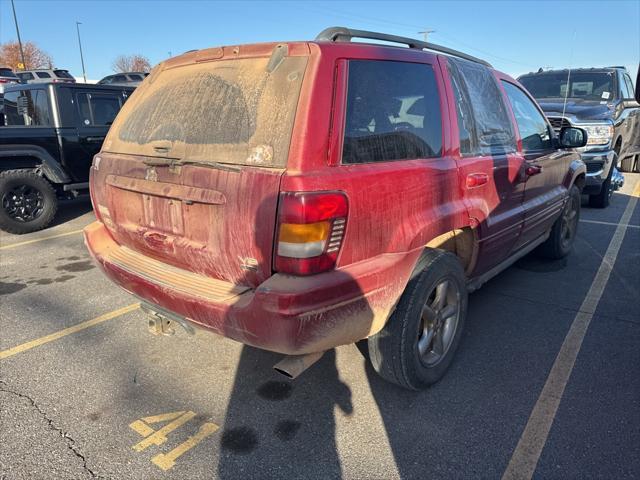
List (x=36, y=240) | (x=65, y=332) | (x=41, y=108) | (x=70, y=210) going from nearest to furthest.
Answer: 1. (x=65, y=332)
2. (x=36, y=240)
3. (x=41, y=108)
4. (x=70, y=210)

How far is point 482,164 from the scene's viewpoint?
121 inches

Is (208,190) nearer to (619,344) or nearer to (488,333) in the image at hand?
(488,333)

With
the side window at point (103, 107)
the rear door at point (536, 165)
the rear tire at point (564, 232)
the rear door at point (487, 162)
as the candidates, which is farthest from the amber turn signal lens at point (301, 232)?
the side window at point (103, 107)

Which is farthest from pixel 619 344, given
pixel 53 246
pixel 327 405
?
pixel 53 246

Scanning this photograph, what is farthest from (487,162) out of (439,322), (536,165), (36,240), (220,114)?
(36,240)

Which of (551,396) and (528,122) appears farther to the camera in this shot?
(528,122)

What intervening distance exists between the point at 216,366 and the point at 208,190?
4.55ft

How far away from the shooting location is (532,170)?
375 cm

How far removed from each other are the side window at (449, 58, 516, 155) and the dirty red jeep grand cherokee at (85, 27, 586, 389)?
3 centimetres

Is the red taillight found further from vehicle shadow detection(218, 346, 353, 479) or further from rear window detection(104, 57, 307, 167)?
vehicle shadow detection(218, 346, 353, 479)

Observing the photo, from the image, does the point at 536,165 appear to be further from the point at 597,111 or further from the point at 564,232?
the point at 597,111

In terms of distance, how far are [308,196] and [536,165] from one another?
8.65 feet

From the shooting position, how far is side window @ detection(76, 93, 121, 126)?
692cm

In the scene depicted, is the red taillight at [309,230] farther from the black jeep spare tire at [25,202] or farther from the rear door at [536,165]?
the black jeep spare tire at [25,202]
